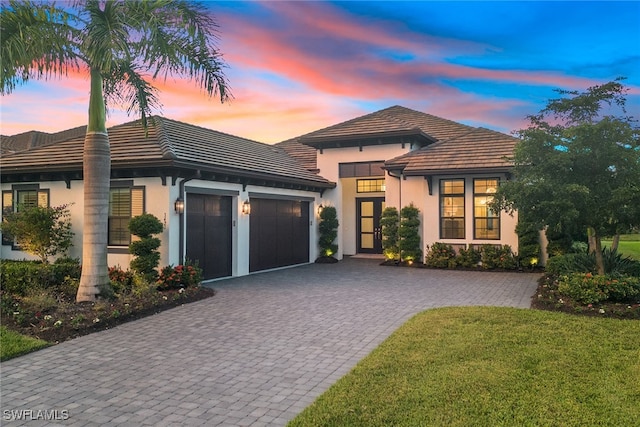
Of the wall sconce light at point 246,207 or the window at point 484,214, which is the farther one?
the window at point 484,214

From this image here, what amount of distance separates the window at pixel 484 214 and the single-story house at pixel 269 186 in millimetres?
34

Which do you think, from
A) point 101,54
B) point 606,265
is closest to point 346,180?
point 606,265

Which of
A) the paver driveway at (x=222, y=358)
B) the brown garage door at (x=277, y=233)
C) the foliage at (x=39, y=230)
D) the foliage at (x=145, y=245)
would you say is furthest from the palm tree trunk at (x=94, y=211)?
the brown garage door at (x=277, y=233)

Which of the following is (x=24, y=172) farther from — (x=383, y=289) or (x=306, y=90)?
(x=383, y=289)

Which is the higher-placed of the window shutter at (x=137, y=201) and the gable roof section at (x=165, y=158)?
the gable roof section at (x=165, y=158)

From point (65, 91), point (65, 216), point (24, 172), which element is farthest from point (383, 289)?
point (24, 172)

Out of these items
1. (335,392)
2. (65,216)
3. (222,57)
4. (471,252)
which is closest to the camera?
(335,392)

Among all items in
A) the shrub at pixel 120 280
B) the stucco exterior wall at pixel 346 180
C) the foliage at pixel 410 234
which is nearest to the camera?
the shrub at pixel 120 280

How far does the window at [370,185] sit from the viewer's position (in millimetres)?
19438

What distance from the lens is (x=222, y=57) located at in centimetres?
995

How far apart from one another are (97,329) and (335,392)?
4752mm

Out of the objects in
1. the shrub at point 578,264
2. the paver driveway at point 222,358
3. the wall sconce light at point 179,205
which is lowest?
the paver driveway at point 222,358

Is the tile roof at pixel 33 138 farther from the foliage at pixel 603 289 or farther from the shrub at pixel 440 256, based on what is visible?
the foliage at pixel 603 289

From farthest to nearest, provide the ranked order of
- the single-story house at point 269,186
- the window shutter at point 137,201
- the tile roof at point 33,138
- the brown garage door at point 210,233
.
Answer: the tile roof at point 33,138, the brown garage door at point 210,233, the single-story house at point 269,186, the window shutter at point 137,201
